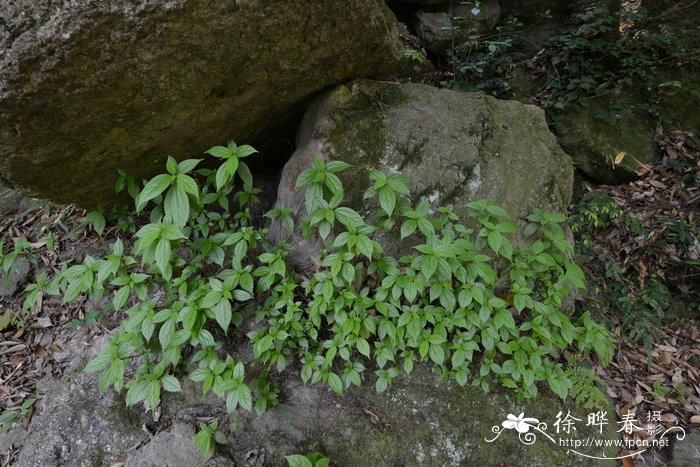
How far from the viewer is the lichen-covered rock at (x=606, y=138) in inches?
183

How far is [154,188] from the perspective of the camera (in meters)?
→ 2.12

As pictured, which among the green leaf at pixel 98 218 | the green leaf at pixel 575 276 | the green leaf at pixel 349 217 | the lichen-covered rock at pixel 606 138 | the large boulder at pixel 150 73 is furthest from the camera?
the lichen-covered rock at pixel 606 138

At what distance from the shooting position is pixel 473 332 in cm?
266

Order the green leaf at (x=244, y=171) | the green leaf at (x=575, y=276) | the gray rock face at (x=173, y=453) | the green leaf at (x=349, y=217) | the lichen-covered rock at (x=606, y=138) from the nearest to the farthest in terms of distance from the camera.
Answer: the gray rock face at (x=173, y=453), the green leaf at (x=349, y=217), the green leaf at (x=244, y=171), the green leaf at (x=575, y=276), the lichen-covered rock at (x=606, y=138)

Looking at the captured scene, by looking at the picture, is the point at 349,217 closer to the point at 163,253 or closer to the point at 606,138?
the point at 163,253

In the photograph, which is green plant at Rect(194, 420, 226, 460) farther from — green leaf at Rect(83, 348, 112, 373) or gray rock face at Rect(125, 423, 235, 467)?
green leaf at Rect(83, 348, 112, 373)

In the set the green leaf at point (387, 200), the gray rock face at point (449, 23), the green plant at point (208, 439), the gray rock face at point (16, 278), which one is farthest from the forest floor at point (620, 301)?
the gray rock face at point (449, 23)

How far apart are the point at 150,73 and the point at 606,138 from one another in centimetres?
468

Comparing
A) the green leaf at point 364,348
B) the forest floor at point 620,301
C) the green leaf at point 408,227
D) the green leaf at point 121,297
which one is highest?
the green leaf at point 121,297

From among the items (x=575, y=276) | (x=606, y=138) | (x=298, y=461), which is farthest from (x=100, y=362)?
(x=606, y=138)

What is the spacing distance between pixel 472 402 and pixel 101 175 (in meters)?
2.93

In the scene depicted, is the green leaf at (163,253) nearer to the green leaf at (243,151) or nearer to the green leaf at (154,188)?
the green leaf at (154,188)

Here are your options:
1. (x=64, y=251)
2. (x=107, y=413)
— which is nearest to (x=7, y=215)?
(x=64, y=251)

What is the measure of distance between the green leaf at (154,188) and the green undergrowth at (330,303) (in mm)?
59
